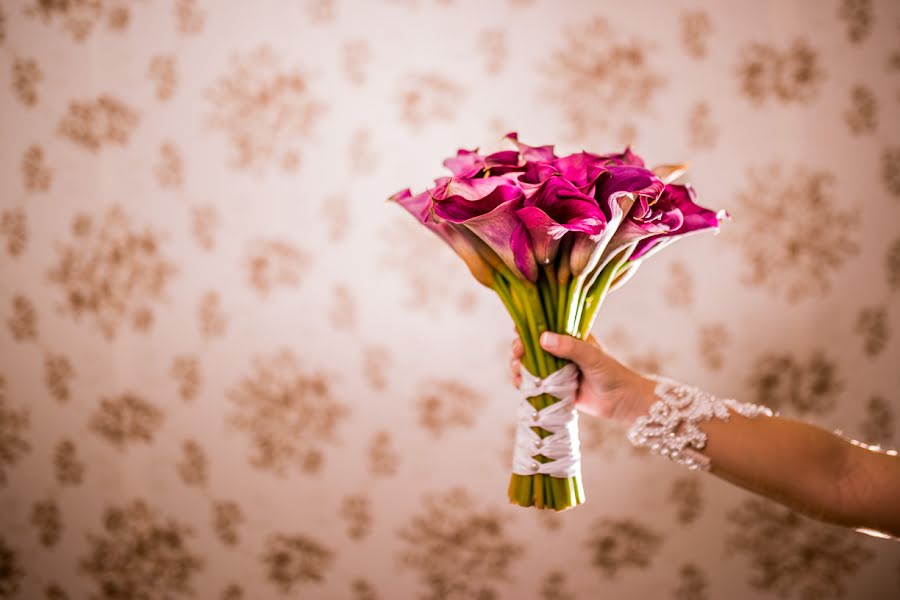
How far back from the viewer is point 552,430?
0.69 meters

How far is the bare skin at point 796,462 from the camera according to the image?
2.26ft

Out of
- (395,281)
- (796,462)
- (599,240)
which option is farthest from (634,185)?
(395,281)

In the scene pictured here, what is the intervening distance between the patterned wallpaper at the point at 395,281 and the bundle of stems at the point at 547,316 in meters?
0.90

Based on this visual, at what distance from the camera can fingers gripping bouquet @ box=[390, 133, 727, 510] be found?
1.90ft

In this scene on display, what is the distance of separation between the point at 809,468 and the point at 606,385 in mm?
276

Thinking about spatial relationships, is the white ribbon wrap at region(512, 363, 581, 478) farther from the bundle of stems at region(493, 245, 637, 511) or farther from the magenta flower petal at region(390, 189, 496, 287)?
the magenta flower petal at region(390, 189, 496, 287)

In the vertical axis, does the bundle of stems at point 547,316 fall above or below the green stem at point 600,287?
below

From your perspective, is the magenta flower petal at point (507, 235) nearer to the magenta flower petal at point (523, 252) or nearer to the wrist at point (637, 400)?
the magenta flower petal at point (523, 252)

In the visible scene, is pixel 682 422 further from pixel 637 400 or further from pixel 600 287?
pixel 600 287

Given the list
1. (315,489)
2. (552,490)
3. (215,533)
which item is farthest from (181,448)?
(552,490)

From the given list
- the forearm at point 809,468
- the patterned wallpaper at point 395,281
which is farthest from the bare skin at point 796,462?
the patterned wallpaper at point 395,281

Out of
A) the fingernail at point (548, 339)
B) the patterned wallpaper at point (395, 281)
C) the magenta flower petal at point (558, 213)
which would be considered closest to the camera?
the magenta flower petal at point (558, 213)

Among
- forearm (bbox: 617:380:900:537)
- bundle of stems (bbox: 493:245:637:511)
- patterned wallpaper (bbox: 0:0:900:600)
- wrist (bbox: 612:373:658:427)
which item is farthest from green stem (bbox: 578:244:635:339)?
patterned wallpaper (bbox: 0:0:900:600)

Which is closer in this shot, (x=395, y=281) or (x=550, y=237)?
(x=550, y=237)
